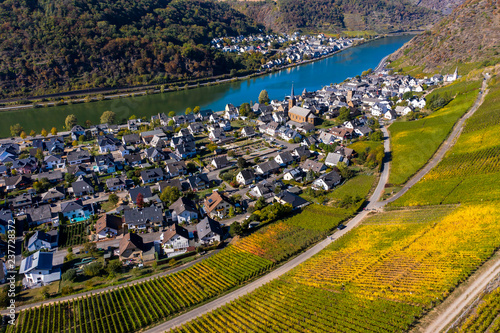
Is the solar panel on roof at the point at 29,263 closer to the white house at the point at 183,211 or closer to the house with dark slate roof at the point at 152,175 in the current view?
the white house at the point at 183,211

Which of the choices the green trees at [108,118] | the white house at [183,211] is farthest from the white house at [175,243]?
the green trees at [108,118]

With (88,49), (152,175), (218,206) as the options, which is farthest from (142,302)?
(88,49)

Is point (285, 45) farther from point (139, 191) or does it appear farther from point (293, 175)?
point (139, 191)

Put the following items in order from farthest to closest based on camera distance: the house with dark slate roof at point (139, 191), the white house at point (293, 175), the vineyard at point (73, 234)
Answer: the white house at point (293, 175) < the house with dark slate roof at point (139, 191) < the vineyard at point (73, 234)

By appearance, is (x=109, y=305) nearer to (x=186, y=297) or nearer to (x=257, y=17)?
(x=186, y=297)

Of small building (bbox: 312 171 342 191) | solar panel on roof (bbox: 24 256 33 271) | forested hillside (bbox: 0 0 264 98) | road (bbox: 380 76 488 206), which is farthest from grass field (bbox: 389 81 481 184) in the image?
forested hillside (bbox: 0 0 264 98)
